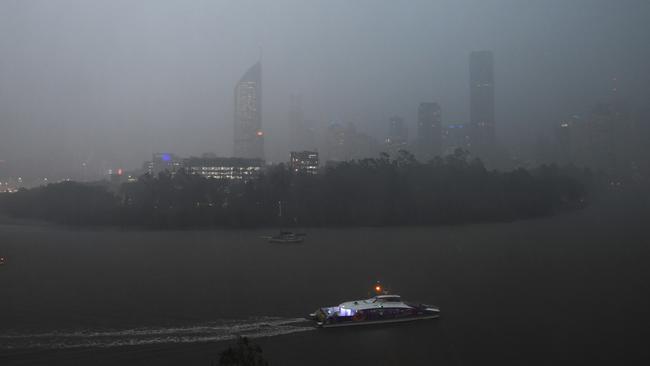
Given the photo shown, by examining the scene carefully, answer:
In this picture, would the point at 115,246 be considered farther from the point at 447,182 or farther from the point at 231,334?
the point at 447,182

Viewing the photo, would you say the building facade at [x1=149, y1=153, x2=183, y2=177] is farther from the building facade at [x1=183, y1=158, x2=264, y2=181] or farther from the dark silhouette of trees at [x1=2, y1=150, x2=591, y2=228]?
the dark silhouette of trees at [x1=2, y1=150, x2=591, y2=228]

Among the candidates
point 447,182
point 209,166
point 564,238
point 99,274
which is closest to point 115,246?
point 99,274

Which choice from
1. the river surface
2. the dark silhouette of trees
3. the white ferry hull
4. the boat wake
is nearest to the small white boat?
the river surface

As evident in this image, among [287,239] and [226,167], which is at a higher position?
[226,167]

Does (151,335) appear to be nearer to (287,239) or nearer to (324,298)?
(324,298)

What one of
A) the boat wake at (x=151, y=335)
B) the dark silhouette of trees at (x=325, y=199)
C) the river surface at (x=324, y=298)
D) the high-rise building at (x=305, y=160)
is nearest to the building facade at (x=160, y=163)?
the high-rise building at (x=305, y=160)

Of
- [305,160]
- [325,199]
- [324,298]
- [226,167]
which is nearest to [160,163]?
[226,167]

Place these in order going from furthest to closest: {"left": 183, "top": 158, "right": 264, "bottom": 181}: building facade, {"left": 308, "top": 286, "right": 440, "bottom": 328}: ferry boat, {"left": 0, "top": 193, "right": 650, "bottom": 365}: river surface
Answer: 1. {"left": 183, "top": 158, "right": 264, "bottom": 181}: building facade
2. {"left": 308, "top": 286, "right": 440, "bottom": 328}: ferry boat
3. {"left": 0, "top": 193, "right": 650, "bottom": 365}: river surface
